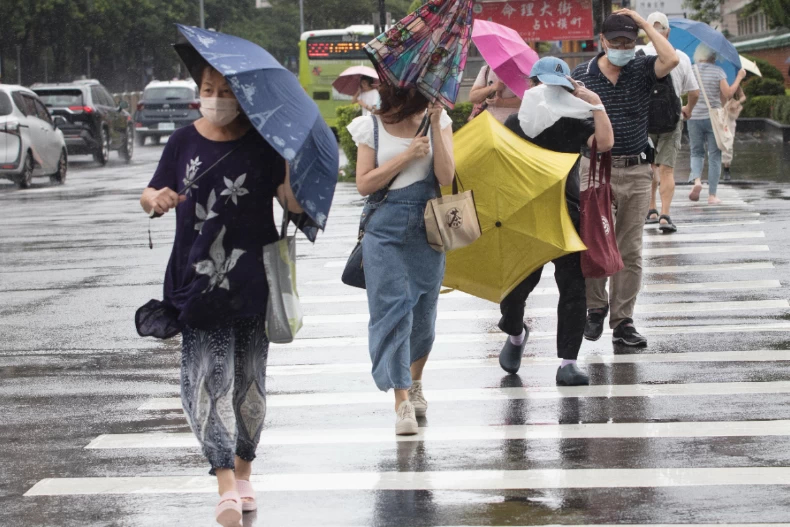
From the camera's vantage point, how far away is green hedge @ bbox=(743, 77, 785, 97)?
34.2 meters

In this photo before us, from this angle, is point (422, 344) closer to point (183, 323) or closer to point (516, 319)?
point (516, 319)

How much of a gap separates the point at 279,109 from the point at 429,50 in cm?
153

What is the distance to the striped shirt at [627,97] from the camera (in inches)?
318

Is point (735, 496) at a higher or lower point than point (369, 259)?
lower

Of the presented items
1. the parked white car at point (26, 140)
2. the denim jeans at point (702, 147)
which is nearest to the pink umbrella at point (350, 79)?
the denim jeans at point (702, 147)

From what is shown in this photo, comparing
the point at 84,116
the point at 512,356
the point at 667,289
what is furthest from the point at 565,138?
the point at 84,116

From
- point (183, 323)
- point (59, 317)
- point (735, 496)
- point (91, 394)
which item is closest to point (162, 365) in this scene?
point (91, 394)

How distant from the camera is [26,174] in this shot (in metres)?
24.7

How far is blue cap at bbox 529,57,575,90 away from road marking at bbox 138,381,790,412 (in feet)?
5.37

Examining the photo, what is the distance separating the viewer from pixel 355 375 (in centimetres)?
807

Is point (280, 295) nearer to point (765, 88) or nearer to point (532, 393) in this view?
point (532, 393)

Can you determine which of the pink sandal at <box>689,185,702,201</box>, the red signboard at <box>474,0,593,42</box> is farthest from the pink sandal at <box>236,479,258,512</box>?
the red signboard at <box>474,0,593,42</box>

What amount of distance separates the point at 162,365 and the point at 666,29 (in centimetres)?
574

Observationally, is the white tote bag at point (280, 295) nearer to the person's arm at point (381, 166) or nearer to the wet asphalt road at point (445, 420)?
the wet asphalt road at point (445, 420)
